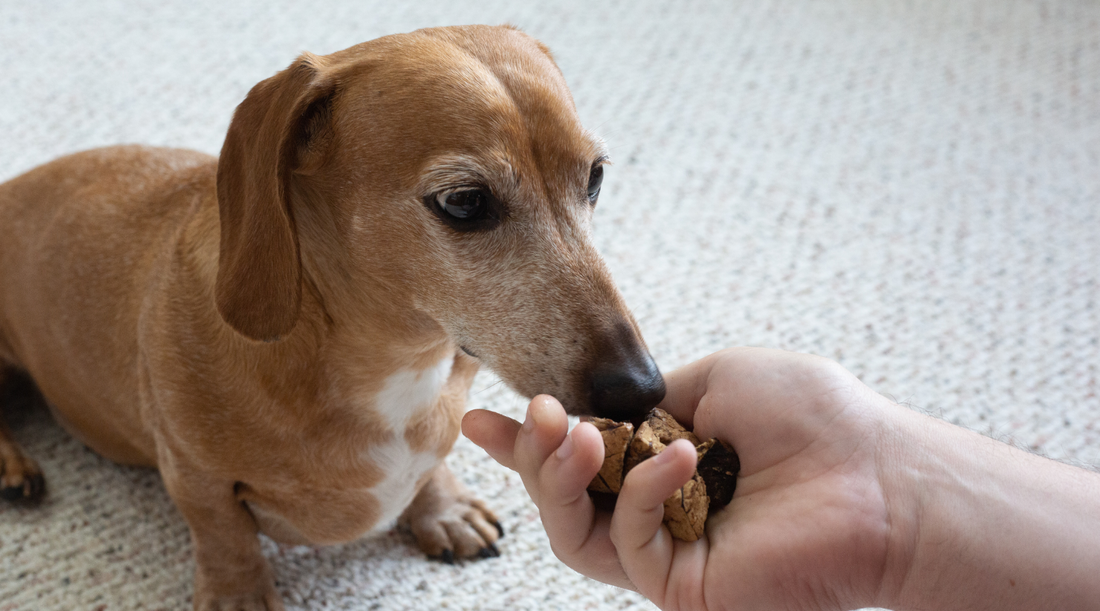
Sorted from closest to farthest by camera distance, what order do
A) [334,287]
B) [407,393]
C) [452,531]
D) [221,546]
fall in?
[334,287]
[407,393]
[221,546]
[452,531]

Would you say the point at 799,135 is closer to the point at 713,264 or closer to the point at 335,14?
the point at 713,264

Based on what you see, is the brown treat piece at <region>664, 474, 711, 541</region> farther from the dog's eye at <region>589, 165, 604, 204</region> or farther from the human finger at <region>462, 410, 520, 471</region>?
the dog's eye at <region>589, 165, 604, 204</region>

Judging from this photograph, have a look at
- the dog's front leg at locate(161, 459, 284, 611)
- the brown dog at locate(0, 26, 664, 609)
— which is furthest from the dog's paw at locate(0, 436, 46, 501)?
the dog's front leg at locate(161, 459, 284, 611)

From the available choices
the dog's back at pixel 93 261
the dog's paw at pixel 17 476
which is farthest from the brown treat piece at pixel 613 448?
the dog's paw at pixel 17 476

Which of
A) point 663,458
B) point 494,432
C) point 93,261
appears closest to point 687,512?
point 663,458

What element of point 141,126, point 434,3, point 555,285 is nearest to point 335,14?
point 434,3

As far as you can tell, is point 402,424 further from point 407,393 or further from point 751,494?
point 751,494
